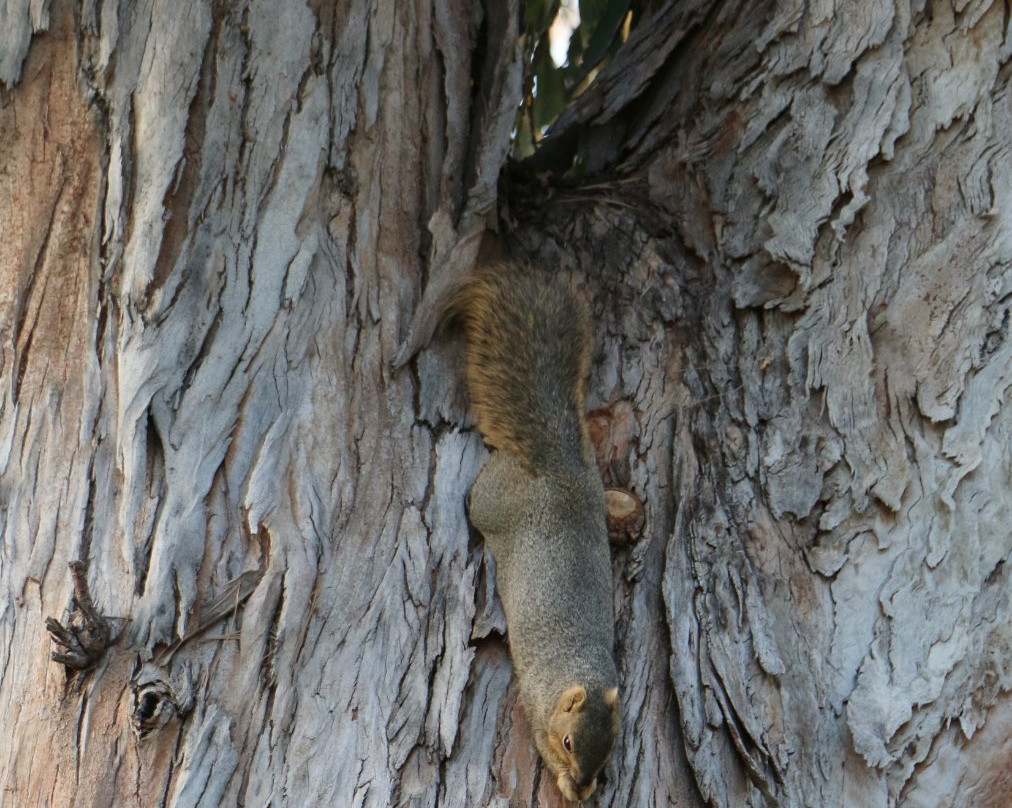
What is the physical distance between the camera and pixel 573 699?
2.79 m

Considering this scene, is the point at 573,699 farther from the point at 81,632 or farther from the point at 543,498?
the point at 81,632

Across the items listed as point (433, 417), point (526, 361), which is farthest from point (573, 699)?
point (526, 361)

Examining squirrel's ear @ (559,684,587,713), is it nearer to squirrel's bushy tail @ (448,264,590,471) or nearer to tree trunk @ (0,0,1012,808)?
tree trunk @ (0,0,1012,808)

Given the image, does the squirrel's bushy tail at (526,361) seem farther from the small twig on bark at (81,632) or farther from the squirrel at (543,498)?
the small twig on bark at (81,632)

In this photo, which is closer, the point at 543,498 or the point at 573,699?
the point at 573,699

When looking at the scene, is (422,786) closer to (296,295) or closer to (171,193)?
(296,295)

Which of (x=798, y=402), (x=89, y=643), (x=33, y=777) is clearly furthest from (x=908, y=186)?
(x=33, y=777)

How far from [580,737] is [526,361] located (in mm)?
1095

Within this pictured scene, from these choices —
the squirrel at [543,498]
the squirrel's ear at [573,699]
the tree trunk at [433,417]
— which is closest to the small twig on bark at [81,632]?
the tree trunk at [433,417]

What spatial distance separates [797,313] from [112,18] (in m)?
1.99

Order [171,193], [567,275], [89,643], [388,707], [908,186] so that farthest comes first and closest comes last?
[567,275] < [908,186] < [171,193] < [388,707] < [89,643]

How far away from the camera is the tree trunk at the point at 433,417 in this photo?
96.9 inches

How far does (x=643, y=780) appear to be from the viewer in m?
2.57

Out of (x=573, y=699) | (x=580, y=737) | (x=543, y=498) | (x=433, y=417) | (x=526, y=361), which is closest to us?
(x=580, y=737)
